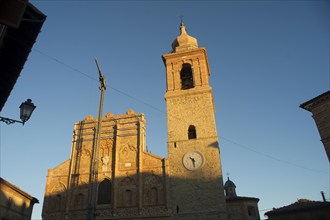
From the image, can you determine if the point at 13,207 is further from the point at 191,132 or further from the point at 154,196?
the point at 191,132

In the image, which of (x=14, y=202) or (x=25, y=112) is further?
(x=14, y=202)

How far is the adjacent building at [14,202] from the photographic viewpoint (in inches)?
639

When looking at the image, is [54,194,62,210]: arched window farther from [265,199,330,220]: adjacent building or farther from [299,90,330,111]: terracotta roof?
[265,199,330,220]: adjacent building

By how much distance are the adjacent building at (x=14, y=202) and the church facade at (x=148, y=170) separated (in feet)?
4.21

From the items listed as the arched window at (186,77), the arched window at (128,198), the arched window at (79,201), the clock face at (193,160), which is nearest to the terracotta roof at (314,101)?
the clock face at (193,160)

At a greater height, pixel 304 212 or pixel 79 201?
pixel 79 201

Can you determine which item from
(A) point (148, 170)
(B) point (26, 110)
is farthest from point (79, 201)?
(B) point (26, 110)

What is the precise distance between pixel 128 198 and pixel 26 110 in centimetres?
1324

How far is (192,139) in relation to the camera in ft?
66.8

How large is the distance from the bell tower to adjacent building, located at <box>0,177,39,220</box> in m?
9.47

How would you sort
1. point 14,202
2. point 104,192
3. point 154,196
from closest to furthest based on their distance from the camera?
point 14,202, point 154,196, point 104,192

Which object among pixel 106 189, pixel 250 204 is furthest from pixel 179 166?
pixel 250 204

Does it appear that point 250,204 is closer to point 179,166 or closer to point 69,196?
point 179,166

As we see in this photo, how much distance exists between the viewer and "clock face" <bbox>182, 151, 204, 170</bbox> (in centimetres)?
1930
